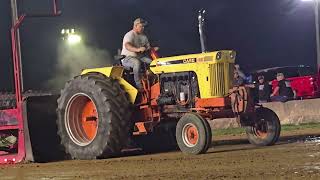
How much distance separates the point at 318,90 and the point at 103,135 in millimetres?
14281

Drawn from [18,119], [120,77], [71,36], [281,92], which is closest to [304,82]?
[281,92]

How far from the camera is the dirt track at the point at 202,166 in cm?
735

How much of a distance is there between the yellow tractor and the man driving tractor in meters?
0.15

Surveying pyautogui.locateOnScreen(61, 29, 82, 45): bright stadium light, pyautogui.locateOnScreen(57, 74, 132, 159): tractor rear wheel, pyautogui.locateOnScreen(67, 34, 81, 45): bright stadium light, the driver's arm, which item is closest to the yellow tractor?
pyautogui.locateOnScreen(57, 74, 132, 159): tractor rear wheel

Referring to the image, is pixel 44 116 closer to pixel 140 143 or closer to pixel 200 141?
pixel 140 143

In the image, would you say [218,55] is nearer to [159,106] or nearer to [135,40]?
[159,106]

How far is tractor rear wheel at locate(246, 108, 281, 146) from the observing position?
436 inches

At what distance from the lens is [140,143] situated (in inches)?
466

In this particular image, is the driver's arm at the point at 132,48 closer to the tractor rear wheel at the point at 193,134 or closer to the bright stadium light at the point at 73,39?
the tractor rear wheel at the point at 193,134

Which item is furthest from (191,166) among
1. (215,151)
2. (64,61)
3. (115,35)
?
(115,35)

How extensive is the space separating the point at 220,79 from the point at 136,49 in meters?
1.54

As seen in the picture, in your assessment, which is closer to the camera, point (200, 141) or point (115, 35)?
point (200, 141)

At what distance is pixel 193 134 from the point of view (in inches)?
399

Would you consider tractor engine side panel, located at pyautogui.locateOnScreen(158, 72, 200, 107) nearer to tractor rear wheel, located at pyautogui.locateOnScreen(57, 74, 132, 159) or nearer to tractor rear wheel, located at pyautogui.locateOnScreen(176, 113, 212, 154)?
tractor rear wheel, located at pyautogui.locateOnScreen(176, 113, 212, 154)
